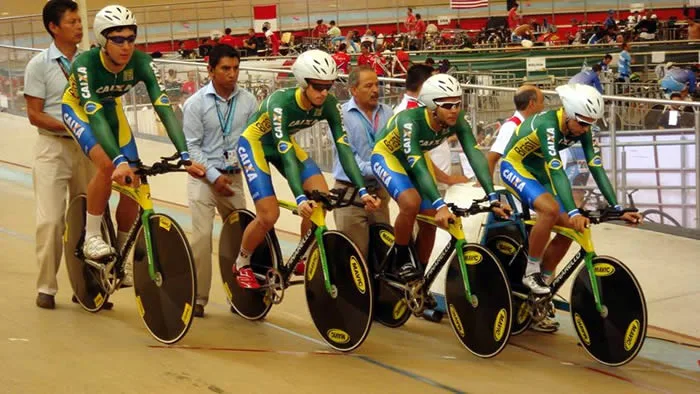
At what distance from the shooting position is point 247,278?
6840 millimetres

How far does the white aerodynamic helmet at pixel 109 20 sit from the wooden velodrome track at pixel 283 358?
1796 millimetres

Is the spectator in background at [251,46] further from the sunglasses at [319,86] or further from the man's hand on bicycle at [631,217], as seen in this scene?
the man's hand on bicycle at [631,217]

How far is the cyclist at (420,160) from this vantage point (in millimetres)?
6406

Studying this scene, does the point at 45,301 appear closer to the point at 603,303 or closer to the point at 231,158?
the point at 231,158

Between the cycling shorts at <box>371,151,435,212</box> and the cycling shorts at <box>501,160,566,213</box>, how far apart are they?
0.53 meters

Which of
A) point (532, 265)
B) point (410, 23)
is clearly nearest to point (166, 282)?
point (532, 265)

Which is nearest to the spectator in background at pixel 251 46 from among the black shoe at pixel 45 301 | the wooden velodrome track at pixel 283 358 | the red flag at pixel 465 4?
the red flag at pixel 465 4

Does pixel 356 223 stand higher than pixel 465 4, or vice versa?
pixel 465 4

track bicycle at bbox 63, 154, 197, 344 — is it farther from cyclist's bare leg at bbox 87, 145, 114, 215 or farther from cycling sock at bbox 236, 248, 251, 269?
cycling sock at bbox 236, 248, 251, 269

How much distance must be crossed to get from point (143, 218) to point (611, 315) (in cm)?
283

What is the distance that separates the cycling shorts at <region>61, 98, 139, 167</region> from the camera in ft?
→ 20.6

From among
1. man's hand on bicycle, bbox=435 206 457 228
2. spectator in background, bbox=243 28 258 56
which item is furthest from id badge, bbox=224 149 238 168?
spectator in background, bbox=243 28 258 56

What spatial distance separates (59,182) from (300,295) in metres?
2.19

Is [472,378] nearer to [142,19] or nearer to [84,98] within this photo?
[84,98]
